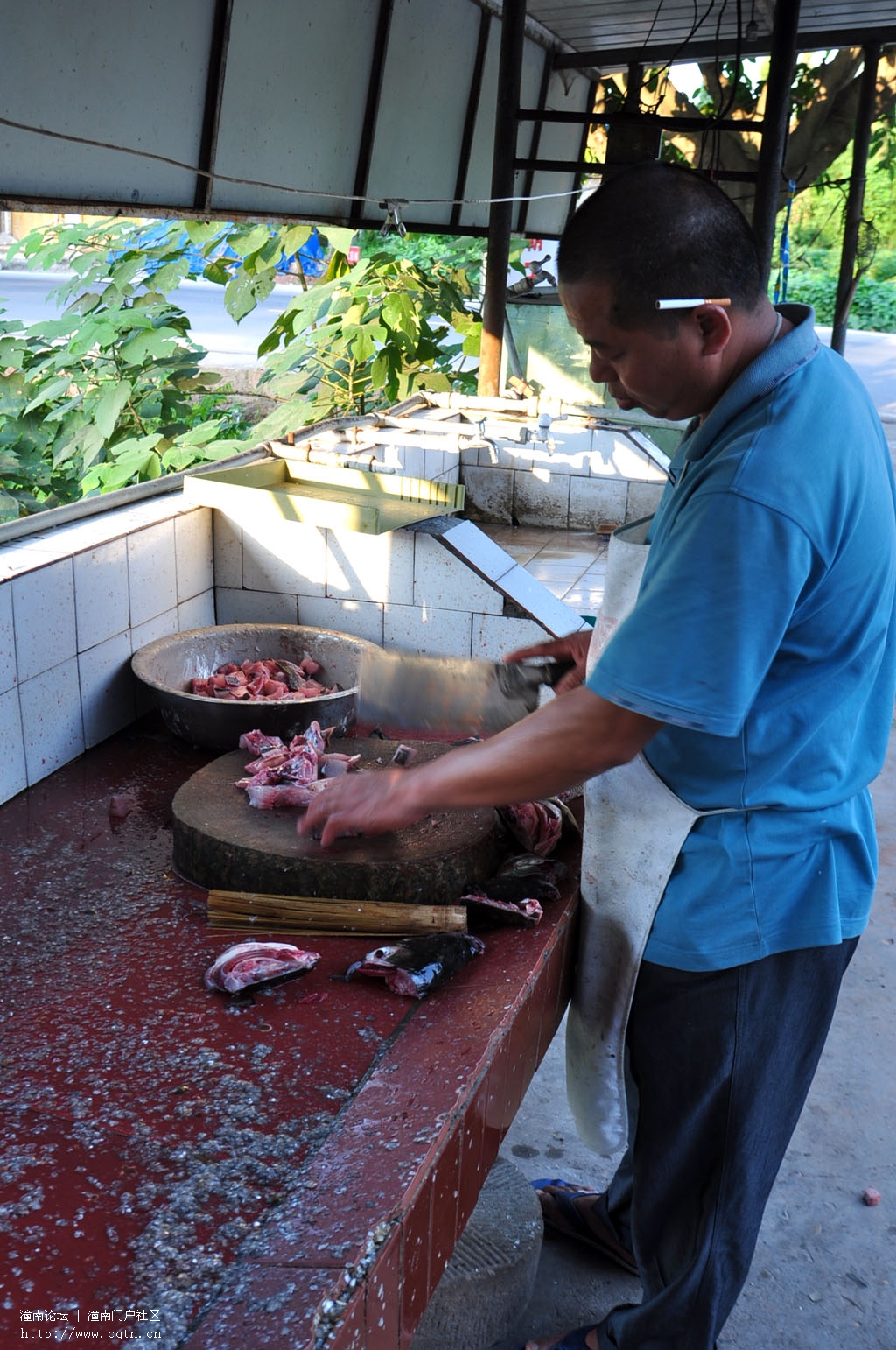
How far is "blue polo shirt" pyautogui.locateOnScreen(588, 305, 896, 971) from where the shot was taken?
58.1 inches

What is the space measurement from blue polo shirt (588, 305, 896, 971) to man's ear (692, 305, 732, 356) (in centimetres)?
6

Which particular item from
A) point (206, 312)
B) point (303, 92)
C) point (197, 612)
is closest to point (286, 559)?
point (197, 612)

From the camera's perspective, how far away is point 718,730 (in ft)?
4.96

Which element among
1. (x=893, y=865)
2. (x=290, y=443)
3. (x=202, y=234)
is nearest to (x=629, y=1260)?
(x=893, y=865)

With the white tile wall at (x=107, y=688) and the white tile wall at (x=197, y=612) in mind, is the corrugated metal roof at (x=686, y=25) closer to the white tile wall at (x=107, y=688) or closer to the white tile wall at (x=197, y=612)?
the white tile wall at (x=197, y=612)

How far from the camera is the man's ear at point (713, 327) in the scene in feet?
5.09

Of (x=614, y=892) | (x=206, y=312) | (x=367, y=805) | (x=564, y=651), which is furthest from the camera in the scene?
(x=206, y=312)

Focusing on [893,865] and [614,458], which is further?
[614,458]

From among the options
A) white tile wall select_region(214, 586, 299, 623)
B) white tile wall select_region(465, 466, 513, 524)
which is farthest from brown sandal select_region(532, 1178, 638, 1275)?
white tile wall select_region(465, 466, 513, 524)

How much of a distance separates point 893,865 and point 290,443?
3024 millimetres

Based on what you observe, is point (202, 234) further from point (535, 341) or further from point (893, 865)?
point (893, 865)

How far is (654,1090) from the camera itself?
209cm

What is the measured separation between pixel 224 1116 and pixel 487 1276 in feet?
3.62

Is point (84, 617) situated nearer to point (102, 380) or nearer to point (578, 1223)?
Result: point (578, 1223)
